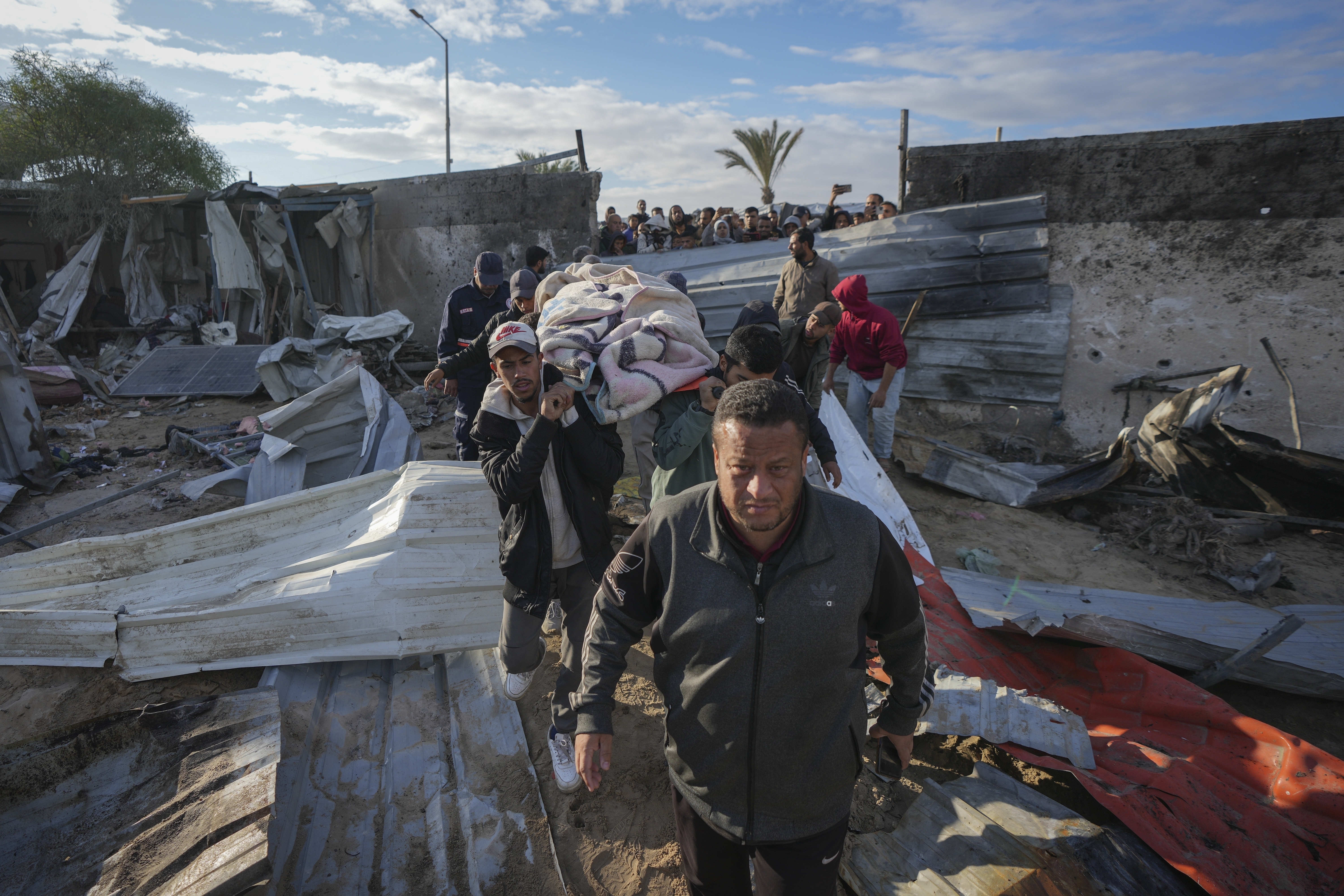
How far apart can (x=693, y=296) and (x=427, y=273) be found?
4781mm

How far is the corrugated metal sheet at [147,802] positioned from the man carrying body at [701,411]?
1.71 m

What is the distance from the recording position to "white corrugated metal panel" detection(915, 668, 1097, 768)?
223 centimetres

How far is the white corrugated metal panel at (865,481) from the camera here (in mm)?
3984

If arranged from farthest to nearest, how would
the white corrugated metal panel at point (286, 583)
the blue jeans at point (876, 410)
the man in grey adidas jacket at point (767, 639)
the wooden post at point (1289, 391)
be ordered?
the blue jeans at point (876, 410) < the wooden post at point (1289, 391) < the white corrugated metal panel at point (286, 583) < the man in grey adidas jacket at point (767, 639)

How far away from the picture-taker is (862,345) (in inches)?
221

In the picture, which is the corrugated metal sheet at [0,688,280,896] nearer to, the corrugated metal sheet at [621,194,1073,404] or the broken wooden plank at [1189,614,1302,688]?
the broken wooden plank at [1189,614,1302,688]

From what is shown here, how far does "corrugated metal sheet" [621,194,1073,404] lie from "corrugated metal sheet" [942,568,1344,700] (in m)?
3.33

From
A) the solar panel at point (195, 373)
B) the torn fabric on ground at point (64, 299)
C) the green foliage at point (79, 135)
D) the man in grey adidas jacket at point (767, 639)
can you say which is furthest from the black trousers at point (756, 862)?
the green foliage at point (79, 135)

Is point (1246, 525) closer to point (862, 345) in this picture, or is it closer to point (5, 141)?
point (862, 345)

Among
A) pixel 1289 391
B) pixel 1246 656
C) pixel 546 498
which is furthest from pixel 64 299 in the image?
pixel 1289 391

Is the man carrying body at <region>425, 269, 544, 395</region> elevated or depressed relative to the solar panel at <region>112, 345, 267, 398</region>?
elevated

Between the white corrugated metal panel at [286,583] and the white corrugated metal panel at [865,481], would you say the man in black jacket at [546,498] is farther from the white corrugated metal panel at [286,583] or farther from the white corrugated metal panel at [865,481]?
the white corrugated metal panel at [865,481]

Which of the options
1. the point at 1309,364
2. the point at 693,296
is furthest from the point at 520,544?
the point at 1309,364

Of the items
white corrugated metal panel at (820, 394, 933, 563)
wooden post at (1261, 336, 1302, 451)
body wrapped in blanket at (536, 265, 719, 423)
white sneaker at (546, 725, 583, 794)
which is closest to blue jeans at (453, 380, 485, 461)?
body wrapped in blanket at (536, 265, 719, 423)
